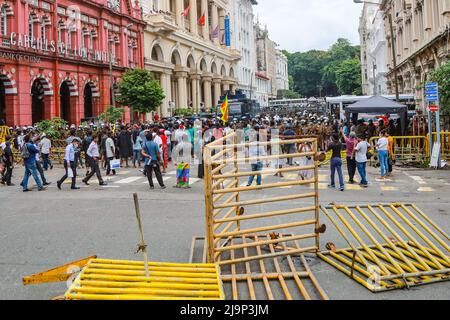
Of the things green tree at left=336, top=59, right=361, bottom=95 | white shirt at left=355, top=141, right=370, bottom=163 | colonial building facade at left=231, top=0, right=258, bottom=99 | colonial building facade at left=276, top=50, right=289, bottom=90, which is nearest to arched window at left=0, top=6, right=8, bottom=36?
white shirt at left=355, top=141, right=370, bottom=163

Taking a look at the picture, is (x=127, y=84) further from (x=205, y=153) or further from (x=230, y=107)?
(x=205, y=153)

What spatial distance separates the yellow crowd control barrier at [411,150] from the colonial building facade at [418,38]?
11.5 ft

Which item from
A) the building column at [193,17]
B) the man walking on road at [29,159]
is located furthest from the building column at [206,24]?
the man walking on road at [29,159]

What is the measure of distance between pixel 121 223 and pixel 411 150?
14.3 meters

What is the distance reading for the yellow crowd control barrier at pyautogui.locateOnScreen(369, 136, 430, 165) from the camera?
19.5 metres

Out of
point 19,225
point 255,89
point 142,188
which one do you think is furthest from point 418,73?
point 255,89

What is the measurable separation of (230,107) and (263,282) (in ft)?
110

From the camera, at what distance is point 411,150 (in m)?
20.0

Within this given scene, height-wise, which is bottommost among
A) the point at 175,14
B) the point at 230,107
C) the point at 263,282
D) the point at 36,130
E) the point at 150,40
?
the point at 263,282

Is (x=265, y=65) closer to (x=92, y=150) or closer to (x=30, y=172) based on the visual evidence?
(x=92, y=150)

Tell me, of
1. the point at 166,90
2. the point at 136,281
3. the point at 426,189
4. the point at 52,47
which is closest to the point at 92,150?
the point at 426,189

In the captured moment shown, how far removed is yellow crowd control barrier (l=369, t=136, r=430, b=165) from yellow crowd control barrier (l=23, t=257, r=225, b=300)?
52.4ft

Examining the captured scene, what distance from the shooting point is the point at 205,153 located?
19.9 feet

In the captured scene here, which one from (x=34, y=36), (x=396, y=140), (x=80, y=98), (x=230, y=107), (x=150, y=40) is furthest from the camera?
(x=150, y=40)
